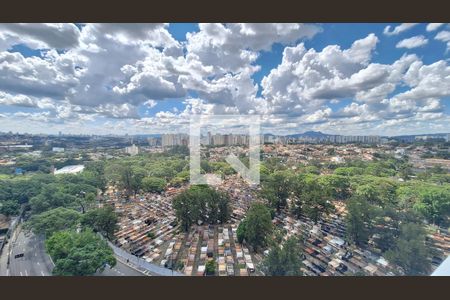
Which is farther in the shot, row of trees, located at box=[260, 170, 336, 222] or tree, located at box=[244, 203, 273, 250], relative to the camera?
row of trees, located at box=[260, 170, 336, 222]

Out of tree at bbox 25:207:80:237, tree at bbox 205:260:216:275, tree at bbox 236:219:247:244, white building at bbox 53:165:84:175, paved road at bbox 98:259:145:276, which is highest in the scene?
white building at bbox 53:165:84:175

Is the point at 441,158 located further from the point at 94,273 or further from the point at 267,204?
the point at 94,273

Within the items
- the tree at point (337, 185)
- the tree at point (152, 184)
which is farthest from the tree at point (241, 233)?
the tree at point (337, 185)

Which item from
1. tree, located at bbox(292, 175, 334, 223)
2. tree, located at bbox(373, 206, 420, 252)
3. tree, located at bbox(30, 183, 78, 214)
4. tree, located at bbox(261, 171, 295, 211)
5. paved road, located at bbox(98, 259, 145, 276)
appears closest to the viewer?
paved road, located at bbox(98, 259, 145, 276)

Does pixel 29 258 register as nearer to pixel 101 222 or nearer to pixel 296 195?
pixel 101 222

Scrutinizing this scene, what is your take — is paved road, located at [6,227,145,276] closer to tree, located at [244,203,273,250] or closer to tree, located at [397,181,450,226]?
tree, located at [244,203,273,250]

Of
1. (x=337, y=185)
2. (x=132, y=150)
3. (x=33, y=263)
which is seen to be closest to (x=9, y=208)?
(x=33, y=263)

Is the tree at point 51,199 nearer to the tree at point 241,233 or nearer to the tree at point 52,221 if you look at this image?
the tree at point 52,221

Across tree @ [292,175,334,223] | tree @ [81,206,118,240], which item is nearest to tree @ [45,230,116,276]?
tree @ [81,206,118,240]
